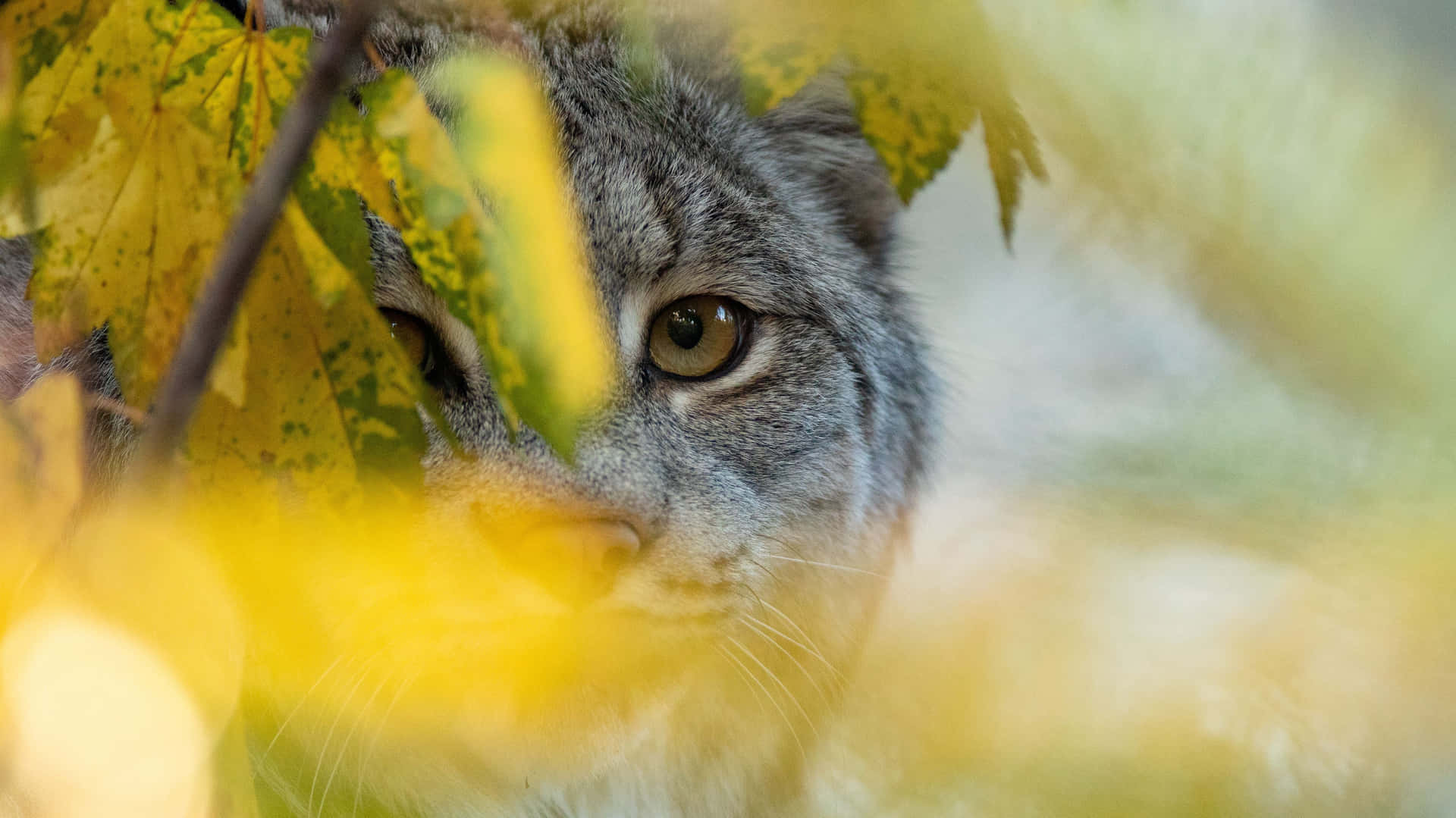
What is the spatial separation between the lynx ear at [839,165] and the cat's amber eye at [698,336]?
17 centimetres

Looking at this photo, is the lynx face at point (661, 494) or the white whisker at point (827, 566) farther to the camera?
the white whisker at point (827, 566)

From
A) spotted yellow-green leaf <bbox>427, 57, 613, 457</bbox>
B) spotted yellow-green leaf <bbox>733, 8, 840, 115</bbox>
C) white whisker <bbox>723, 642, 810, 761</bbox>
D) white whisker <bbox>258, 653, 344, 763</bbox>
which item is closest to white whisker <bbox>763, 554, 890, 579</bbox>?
white whisker <bbox>723, 642, 810, 761</bbox>

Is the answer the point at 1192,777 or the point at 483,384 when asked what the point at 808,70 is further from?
the point at 1192,777

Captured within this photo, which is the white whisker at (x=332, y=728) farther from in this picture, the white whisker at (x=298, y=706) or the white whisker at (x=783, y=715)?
the white whisker at (x=783, y=715)

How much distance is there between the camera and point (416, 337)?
2.65ft

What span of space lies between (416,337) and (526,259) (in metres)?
0.36

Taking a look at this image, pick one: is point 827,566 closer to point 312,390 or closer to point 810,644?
point 810,644

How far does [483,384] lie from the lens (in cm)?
81

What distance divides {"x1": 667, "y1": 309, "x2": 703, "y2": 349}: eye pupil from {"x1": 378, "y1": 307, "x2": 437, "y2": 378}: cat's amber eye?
0.21 meters

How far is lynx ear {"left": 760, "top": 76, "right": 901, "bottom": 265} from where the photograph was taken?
1.01 m

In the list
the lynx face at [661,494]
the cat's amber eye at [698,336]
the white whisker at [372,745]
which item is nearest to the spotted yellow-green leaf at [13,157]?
the lynx face at [661,494]

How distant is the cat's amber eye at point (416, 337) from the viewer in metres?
0.80

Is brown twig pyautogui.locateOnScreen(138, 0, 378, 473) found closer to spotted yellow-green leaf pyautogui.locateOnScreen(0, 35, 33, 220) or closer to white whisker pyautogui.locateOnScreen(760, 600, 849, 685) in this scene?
spotted yellow-green leaf pyautogui.locateOnScreen(0, 35, 33, 220)

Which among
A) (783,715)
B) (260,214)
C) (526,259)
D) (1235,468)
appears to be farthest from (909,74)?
(783,715)
